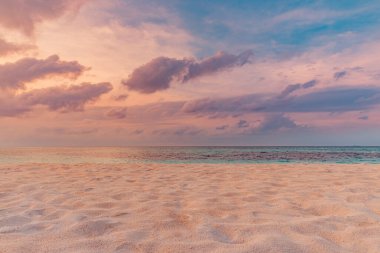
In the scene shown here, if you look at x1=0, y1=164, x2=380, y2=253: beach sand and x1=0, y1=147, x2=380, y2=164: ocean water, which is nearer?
x1=0, y1=164, x2=380, y2=253: beach sand

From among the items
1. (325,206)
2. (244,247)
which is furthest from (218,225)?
(325,206)

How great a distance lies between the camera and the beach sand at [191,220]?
3.16 m

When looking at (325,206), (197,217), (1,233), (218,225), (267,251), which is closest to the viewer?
(267,251)

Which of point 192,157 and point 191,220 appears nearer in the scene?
point 191,220

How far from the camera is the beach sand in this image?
316 centimetres

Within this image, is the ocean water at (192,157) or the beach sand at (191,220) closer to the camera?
the beach sand at (191,220)

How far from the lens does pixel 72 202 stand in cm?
531

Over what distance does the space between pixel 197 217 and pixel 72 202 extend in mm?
2472

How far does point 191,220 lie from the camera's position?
4.10m

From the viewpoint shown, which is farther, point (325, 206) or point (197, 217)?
point (325, 206)

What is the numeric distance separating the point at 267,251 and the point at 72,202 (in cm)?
373

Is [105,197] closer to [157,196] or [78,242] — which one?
[157,196]

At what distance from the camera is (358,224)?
3914 millimetres

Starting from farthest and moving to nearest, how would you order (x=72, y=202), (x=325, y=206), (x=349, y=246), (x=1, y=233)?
(x=72, y=202)
(x=325, y=206)
(x=1, y=233)
(x=349, y=246)
